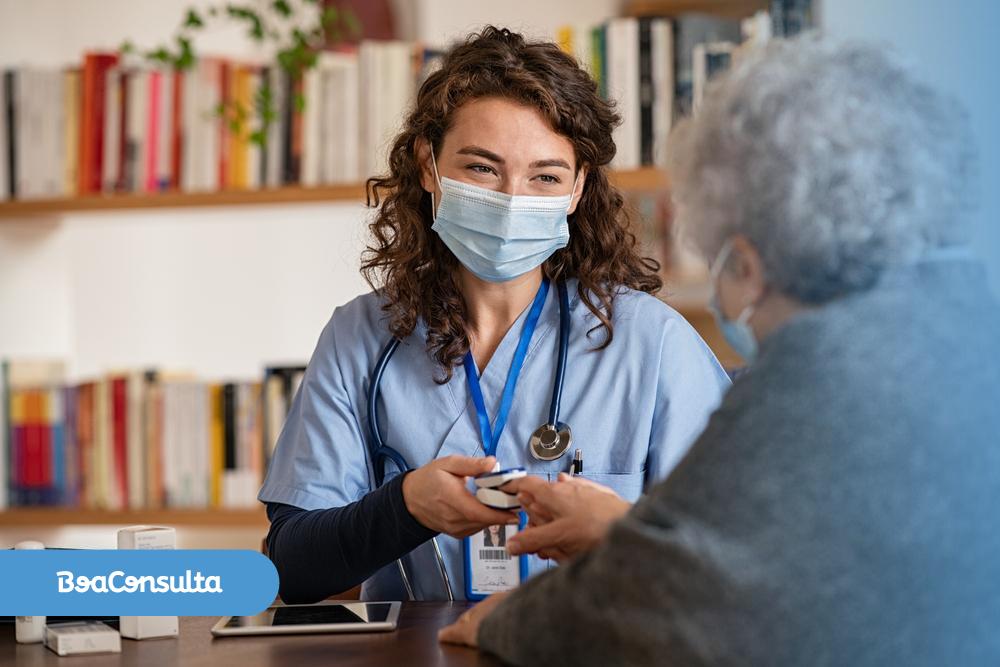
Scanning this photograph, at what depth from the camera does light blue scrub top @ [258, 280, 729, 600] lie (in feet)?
5.32

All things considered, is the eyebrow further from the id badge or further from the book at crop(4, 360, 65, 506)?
the book at crop(4, 360, 65, 506)

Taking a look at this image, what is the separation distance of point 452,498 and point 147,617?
0.35 m

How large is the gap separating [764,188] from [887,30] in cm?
145

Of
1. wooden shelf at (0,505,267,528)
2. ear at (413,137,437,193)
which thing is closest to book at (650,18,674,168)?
ear at (413,137,437,193)

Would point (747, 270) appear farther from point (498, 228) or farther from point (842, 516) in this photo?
point (498, 228)

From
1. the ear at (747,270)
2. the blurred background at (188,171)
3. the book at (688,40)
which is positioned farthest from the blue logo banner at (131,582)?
the book at (688,40)

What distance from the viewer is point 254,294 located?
335 centimetres

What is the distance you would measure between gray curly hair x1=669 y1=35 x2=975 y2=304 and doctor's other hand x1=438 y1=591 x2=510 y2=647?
0.45 meters

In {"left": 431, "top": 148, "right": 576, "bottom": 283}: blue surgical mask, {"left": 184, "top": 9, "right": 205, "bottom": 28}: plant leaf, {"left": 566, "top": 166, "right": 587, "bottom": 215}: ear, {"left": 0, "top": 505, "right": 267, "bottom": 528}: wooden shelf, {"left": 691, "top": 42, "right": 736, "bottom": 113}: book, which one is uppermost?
{"left": 184, "top": 9, "right": 205, "bottom": 28}: plant leaf

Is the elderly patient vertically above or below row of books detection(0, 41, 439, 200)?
below

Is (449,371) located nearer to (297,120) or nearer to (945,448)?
(945,448)

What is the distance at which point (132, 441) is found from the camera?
2836 mm

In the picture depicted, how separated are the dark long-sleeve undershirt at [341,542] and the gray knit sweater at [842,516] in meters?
0.61

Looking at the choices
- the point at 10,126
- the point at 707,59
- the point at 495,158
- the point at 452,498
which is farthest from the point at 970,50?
the point at 10,126
